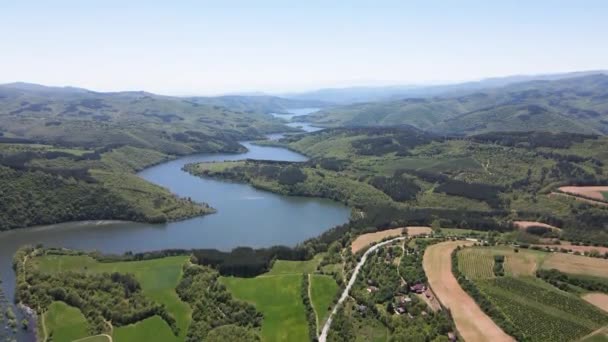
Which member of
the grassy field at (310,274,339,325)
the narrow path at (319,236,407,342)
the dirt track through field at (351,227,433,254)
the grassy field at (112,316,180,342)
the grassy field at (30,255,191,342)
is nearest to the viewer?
the narrow path at (319,236,407,342)

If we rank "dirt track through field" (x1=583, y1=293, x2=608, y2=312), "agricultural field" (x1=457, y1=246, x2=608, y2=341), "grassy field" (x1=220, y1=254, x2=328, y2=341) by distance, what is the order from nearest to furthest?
"agricultural field" (x1=457, y1=246, x2=608, y2=341) < "dirt track through field" (x1=583, y1=293, x2=608, y2=312) < "grassy field" (x1=220, y1=254, x2=328, y2=341)

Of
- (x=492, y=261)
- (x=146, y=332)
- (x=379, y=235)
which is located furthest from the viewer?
(x=379, y=235)

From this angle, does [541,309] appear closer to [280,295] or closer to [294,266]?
[280,295]

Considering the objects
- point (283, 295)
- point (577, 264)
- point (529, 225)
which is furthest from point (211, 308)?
point (529, 225)

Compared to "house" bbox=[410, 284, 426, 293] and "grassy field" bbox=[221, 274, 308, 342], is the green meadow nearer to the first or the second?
"grassy field" bbox=[221, 274, 308, 342]

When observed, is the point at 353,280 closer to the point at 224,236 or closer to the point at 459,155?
the point at 224,236

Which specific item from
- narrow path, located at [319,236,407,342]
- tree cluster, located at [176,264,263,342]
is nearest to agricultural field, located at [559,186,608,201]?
narrow path, located at [319,236,407,342]
